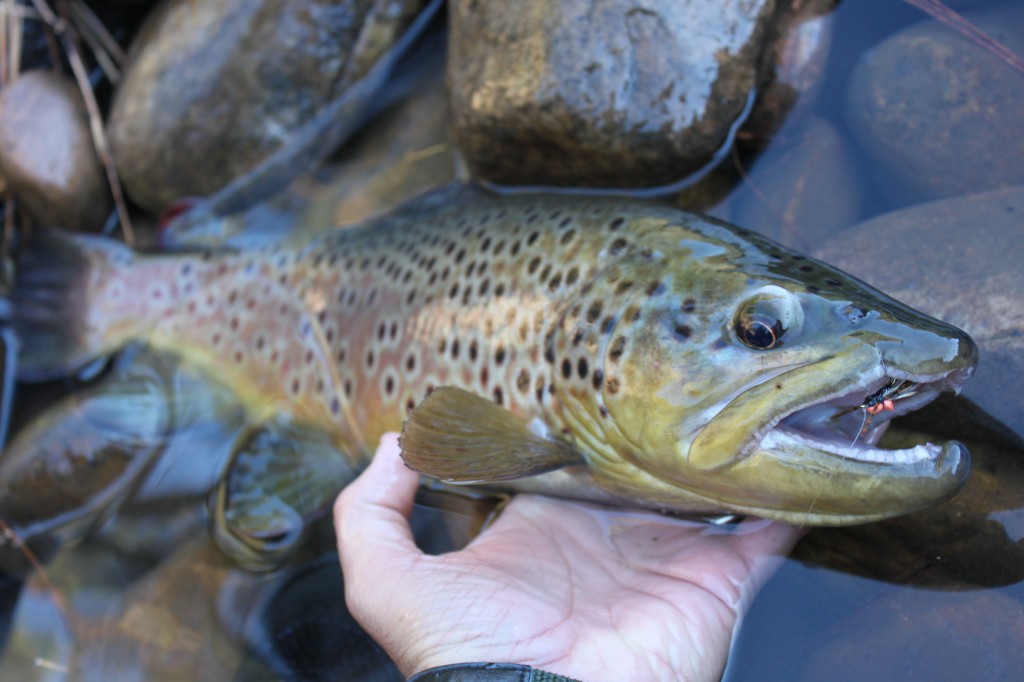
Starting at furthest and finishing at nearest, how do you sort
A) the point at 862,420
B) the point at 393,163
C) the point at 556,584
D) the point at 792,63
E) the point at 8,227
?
1. the point at 8,227
2. the point at 393,163
3. the point at 792,63
4. the point at 556,584
5. the point at 862,420

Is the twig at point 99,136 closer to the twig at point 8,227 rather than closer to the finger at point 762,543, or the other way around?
the twig at point 8,227

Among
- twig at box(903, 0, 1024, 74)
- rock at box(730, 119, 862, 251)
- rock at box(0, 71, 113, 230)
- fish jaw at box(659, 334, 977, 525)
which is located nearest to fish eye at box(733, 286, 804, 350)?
fish jaw at box(659, 334, 977, 525)

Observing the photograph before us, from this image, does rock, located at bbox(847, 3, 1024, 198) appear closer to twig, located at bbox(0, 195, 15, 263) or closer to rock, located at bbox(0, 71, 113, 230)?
rock, located at bbox(0, 71, 113, 230)

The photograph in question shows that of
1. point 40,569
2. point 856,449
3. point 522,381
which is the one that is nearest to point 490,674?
point 522,381

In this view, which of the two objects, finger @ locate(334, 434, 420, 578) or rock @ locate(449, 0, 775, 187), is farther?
rock @ locate(449, 0, 775, 187)

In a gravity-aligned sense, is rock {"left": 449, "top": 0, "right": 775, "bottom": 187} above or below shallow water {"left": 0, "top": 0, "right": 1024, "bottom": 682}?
above

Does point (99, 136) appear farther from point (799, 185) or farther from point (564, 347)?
point (799, 185)
